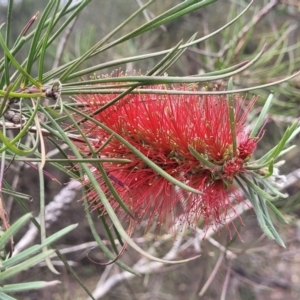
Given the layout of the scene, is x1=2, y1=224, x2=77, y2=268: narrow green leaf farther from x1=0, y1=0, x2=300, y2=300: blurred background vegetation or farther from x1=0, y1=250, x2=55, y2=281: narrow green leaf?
x1=0, y1=0, x2=300, y2=300: blurred background vegetation

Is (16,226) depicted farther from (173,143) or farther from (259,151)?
(259,151)

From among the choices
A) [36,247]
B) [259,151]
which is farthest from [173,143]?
[259,151]

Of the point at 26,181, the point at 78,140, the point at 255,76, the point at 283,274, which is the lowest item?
the point at 283,274

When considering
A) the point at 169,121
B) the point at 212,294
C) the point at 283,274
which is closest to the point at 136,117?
the point at 169,121

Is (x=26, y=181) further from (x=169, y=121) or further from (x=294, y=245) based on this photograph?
(x=169, y=121)

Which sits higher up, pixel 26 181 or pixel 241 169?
pixel 241 169

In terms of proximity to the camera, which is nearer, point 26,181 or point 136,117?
point 136,117

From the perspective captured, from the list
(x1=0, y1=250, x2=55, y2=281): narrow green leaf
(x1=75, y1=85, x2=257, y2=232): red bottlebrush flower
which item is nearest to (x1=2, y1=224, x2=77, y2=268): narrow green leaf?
(x1=0, y1=250, x2=55, y2=281): narrow green leaf

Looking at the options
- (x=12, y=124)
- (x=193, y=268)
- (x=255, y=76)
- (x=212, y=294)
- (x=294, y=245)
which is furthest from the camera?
(x=193, y=268)

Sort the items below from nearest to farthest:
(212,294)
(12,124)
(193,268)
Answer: (12,124)
(212,294)
(193,268)

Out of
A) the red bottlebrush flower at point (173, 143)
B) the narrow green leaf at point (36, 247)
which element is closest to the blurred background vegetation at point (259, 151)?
the red bottlebrush flower at point (173, 143)
